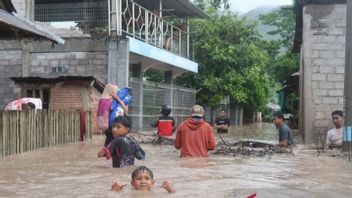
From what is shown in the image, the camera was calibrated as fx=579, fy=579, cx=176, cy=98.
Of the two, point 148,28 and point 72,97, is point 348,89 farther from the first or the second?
point 148,28

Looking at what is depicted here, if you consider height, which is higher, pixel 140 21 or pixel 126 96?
pixel 140 21

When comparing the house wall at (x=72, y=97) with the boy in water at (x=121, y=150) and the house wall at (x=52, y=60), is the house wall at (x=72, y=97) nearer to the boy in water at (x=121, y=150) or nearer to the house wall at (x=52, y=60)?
the house wall at (x=52, y=60)

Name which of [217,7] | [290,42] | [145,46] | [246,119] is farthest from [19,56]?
[290,42]

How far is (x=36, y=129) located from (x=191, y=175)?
5239 millimetres

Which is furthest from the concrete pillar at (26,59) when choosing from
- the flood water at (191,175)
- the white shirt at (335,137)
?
the white shirt at (335,137)

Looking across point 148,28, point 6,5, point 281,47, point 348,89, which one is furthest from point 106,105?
point 281,47

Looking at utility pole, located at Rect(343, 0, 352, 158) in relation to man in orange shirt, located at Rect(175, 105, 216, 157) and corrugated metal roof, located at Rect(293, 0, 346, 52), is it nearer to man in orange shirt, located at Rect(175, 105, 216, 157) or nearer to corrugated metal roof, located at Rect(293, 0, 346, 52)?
man in orange shirt, located at Rect(175, 105, 216, 157)

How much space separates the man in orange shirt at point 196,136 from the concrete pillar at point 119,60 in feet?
31.3

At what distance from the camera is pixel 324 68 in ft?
50.3

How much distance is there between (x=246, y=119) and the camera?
142 feet

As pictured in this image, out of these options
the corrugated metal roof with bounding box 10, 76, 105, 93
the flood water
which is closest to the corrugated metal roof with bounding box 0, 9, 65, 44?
the flood water

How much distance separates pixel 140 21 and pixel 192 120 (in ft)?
41.5

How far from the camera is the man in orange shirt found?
8.86m

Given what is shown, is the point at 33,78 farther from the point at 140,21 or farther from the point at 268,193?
the point at 268,193
